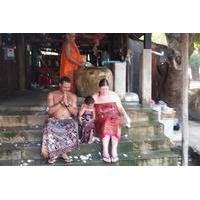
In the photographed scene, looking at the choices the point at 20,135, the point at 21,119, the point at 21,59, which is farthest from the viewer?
the point at 21,59

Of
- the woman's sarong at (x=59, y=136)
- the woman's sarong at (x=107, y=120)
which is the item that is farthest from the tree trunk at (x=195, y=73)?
the woman's sarong at (x=59, y=136)

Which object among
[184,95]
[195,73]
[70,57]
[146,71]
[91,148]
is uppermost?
[70,57]

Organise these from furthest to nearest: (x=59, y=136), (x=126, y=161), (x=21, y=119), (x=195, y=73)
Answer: (x=195, y=73)
(x=21, y=119)
(x=126, y=161)
(x=59, y=136)

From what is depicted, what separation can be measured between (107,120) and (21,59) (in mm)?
4806

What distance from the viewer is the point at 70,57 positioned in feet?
26.0

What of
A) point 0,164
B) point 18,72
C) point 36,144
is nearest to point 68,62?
point 36,144

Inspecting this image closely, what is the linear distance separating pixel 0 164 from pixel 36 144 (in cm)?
72

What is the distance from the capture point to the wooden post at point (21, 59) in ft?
35.1

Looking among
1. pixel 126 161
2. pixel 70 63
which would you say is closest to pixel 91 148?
pixel 126 161

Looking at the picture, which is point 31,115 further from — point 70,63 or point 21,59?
point 21,59

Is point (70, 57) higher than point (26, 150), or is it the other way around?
point (70, 57)

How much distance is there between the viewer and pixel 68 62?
802 cm

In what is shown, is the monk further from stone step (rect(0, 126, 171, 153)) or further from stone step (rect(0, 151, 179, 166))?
stone step (rect(0, 151, 179, 166))

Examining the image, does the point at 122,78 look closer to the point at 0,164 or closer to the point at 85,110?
the point at 85,110
